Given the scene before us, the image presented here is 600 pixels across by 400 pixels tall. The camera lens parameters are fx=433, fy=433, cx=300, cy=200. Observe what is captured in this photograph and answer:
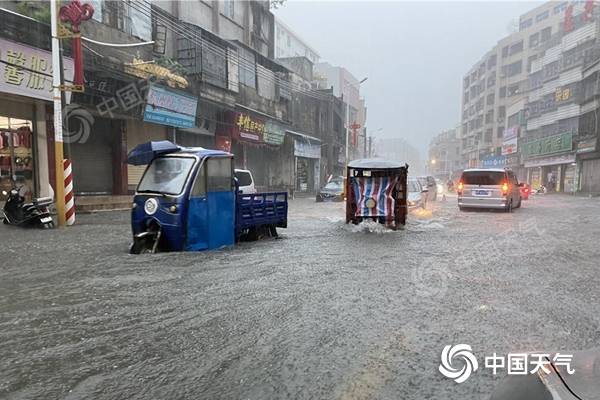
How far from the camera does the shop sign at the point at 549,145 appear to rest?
43.3 m

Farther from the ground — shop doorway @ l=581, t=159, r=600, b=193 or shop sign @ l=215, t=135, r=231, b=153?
shop sign @ l=215, t=135, r=231, b=153

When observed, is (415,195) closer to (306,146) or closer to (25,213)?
(25,213)

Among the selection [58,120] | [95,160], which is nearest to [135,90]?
[95,160]

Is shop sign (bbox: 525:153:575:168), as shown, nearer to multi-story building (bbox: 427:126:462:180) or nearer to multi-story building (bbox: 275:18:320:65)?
multi-story building (bbox: 275:18:320:65)

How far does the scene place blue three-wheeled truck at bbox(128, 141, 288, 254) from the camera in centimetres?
793

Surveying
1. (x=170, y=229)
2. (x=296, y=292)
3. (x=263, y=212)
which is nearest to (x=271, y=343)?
(x=296, y=292)

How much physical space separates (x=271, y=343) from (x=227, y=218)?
17.3ft

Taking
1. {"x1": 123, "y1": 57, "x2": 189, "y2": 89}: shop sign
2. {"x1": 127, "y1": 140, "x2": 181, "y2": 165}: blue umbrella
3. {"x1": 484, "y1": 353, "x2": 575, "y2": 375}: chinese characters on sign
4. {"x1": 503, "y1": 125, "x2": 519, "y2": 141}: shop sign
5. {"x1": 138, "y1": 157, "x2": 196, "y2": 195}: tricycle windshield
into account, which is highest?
{"x1": 503, "y1": 125, "x2": 519, "y2": 141}: shop sign

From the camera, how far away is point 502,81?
2995 inches

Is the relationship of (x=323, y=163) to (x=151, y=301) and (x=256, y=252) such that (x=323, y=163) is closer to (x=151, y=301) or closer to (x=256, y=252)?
(x=256, y=252)

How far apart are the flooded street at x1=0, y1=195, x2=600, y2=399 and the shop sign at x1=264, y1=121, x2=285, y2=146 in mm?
21156

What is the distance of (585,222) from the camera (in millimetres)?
14812

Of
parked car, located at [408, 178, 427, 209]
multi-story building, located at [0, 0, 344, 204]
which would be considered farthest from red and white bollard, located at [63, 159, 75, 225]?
parked car, located at [408, 178, 427, 209]

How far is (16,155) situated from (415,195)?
14.8m
